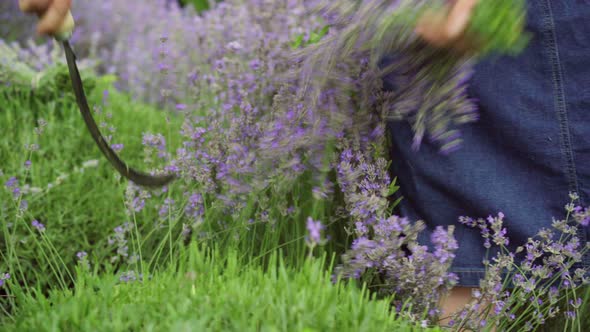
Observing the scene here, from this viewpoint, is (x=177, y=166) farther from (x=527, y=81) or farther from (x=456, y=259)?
(x=527, y=81)

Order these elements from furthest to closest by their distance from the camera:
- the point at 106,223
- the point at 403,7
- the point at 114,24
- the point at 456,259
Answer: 1. the point at 114,24
2. the point at 106,223
3. the point at 456,259
4. the point at 403,7

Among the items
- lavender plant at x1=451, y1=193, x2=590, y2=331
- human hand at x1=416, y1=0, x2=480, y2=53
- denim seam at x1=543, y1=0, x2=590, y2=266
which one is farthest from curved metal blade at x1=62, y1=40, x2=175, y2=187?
denim seam at x1=543, y1=0, x2=590, y2=266

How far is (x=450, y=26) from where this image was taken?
1191 mm

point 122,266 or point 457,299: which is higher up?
point 122,266

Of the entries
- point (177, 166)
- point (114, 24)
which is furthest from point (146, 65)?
point (177, 166)

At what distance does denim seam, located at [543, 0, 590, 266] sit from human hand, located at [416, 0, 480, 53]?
444 mm

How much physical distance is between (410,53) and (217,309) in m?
0.72

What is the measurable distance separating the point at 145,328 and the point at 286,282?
29 cm

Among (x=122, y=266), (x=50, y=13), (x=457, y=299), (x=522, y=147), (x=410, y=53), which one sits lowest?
(x=457, y=299)

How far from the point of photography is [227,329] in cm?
116

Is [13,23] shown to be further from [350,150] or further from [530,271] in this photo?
[530,271]

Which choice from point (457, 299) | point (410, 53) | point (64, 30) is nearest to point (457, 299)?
point (457, 299)

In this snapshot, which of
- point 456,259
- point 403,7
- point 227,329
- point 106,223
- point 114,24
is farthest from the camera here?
point 114,24

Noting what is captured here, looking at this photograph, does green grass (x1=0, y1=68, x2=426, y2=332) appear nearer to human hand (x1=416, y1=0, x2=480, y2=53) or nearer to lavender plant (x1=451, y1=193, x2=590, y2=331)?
lavender plant (x1=451, y1=193, x2=590, y2=331)
